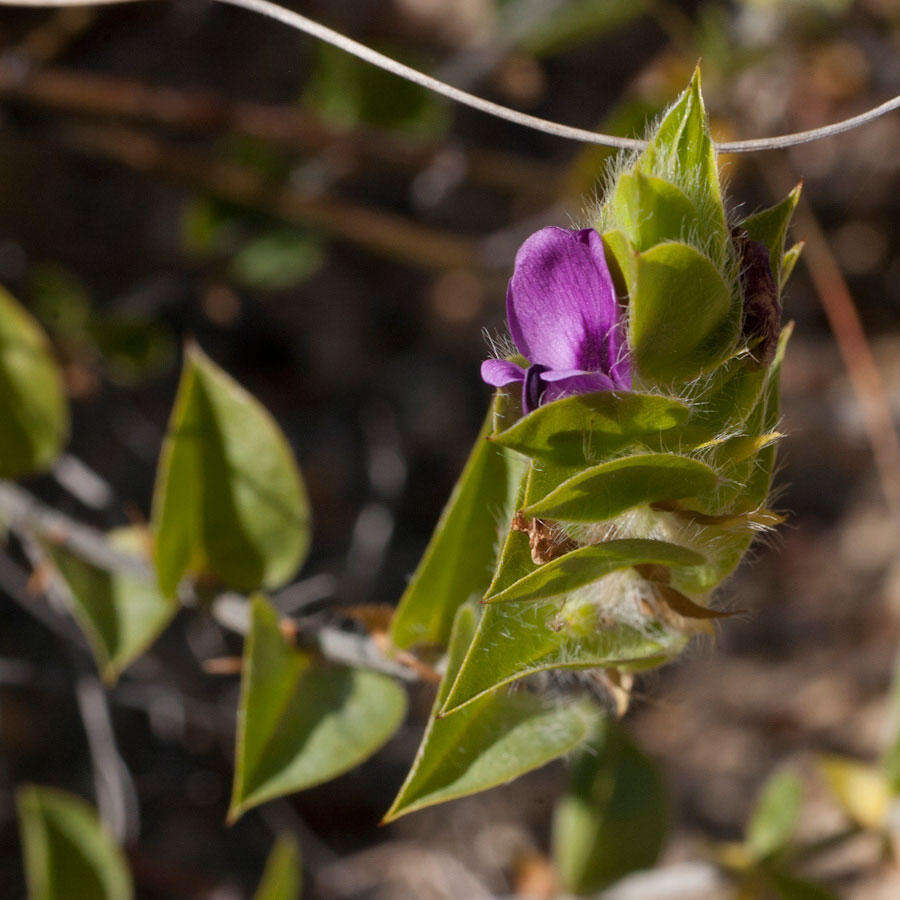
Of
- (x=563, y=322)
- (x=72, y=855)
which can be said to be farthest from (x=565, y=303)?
(x=72, y=855)

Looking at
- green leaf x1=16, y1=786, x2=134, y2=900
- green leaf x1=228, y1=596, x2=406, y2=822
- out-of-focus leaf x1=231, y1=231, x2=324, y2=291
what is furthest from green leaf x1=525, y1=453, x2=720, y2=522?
out-of-focus leaf x1=231, y1=231, x2=324, y2=291

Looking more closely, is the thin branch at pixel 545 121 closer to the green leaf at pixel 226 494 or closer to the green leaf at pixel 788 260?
the green leaf at pixel 788 260

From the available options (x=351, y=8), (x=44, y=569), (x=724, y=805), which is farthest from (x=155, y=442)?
(x=724, y=805)

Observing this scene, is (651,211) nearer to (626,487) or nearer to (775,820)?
(626,487)

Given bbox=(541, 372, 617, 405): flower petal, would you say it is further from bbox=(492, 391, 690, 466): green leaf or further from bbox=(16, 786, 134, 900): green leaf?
bbox=(16, 786, 134, 900): green leaf

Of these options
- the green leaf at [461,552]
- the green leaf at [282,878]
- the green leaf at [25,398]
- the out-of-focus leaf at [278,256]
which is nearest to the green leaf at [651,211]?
the green leaf at [461,552]

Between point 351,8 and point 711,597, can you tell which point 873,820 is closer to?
point 711,597

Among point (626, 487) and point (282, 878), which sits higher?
point (626, 487)
